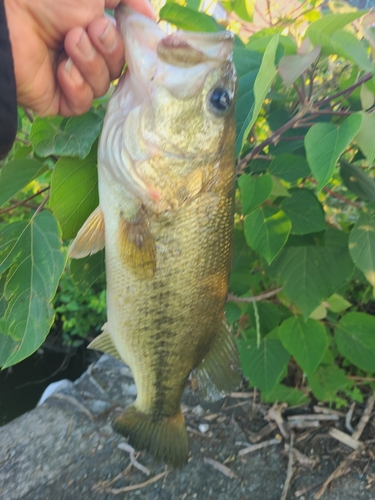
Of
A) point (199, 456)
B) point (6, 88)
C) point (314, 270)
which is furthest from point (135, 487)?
point (6, 88)

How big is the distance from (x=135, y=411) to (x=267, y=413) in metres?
0.97

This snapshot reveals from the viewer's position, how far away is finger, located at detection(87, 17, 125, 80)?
781 millimetres

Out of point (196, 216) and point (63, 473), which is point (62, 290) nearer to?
point (63, 473)

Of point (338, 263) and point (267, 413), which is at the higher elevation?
point (338, 263)

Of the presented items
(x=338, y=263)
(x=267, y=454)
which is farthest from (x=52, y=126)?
(x=267, y=454)

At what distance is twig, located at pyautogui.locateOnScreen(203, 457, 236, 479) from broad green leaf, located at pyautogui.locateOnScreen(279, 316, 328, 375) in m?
0.67

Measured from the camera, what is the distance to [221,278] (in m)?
0.94

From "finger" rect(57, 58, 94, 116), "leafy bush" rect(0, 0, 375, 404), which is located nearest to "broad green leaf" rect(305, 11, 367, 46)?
"leafy bush" rect(0, 0, 375, 404)

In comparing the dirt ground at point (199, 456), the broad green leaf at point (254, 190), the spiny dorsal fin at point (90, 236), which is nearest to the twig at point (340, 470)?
the dirt ground at point (199, 456)

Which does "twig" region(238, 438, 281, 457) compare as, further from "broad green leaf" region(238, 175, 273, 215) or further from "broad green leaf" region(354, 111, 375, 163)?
"broad green leaf" region(354, 111, 375, 163)

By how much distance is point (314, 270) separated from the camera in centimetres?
124

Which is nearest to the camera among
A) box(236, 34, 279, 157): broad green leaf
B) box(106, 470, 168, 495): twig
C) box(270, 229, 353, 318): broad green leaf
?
box(236, 34, 279, 157): broad green leaf

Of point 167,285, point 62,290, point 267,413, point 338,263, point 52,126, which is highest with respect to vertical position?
point 52,126

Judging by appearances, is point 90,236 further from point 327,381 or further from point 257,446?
point 257,446
